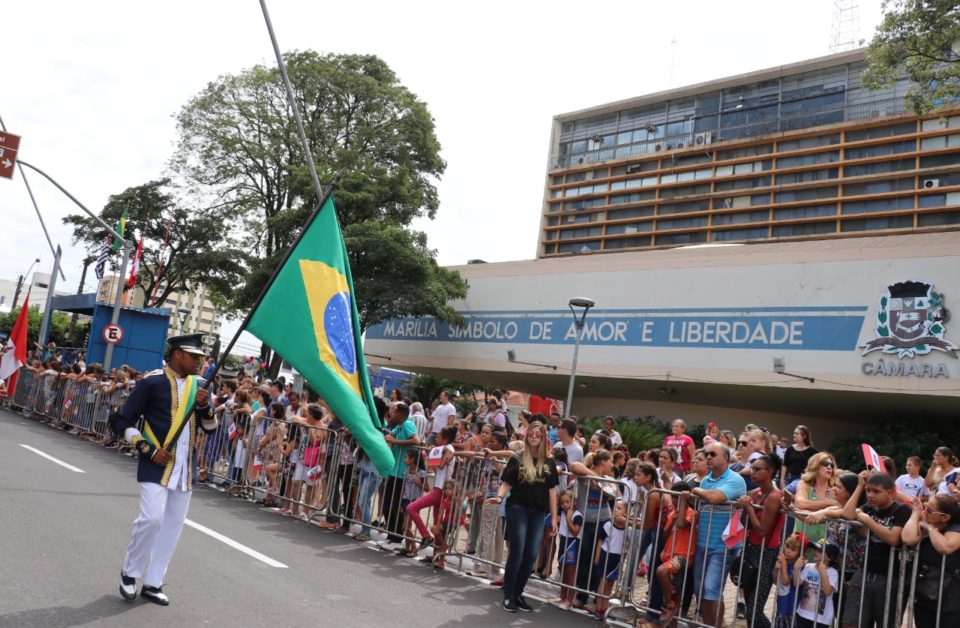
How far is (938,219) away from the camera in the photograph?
150 feet

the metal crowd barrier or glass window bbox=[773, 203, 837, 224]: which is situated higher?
glass window bbox=[773, 203, 837, 224]

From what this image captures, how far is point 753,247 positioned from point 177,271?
1051 inches

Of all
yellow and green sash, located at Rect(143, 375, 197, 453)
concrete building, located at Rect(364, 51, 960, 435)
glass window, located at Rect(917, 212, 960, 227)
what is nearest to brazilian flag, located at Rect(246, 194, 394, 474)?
yellow and green sash, located at Rect(143, 375, 197, 453)

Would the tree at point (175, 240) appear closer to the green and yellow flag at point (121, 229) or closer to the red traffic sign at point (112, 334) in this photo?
the green and yellow flag at point (121, 229)

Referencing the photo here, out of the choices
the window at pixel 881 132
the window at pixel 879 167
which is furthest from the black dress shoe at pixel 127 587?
the window at pixel 881 132

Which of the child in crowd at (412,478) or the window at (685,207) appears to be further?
the window at (685,207)

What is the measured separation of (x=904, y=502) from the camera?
6.21 meters

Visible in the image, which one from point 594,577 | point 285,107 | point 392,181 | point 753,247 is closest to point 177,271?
point 285,107

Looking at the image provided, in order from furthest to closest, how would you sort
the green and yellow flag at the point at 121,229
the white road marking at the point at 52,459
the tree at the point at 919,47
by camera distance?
the green and yellow flag at the point at 121,229
the tree at the point at 919,47
the white road marking at the point at 52,459

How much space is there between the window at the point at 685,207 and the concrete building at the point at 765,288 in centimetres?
10

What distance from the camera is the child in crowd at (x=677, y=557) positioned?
6.79 m

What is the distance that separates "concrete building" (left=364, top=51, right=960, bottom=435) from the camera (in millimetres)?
21156

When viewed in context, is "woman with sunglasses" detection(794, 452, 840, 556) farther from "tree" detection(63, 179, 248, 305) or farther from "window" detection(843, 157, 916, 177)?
"window" detection(843, 157, 916, 177)

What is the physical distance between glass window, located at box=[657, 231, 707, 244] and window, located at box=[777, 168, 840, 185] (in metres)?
6.49
